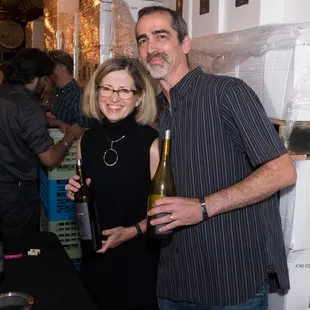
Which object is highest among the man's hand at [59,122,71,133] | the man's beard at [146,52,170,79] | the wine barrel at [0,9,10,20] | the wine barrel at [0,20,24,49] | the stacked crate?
the wine barrel at [0,9,10,20]

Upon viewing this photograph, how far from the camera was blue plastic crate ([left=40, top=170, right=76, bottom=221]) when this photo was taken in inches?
→ 121

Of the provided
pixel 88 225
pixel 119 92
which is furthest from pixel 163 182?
pixel 119 92

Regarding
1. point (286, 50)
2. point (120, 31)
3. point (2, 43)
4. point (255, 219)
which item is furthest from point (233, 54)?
point (2, 43)

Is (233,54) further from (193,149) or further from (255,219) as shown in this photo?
(255,219)

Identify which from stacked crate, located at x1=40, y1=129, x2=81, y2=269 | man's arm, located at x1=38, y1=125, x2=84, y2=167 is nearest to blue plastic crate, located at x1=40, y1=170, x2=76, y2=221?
stacked crate, located at x1=40, y1=129, x2=81, y2=269

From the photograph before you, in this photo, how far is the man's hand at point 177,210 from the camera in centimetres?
130

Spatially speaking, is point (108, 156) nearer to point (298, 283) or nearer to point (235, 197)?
point (235, 197)

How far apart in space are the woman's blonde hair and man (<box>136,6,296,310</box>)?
0.63 feet

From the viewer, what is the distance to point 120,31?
2.86 metres

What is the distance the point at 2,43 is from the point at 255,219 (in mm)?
9140

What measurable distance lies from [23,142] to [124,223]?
1.31m

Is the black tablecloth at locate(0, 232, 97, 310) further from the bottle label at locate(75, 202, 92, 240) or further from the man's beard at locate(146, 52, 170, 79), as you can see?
the man's beard at locate(146, 52, 170, 79)

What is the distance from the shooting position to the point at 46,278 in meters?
1.44

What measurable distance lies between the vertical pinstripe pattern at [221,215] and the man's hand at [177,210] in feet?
0.47
